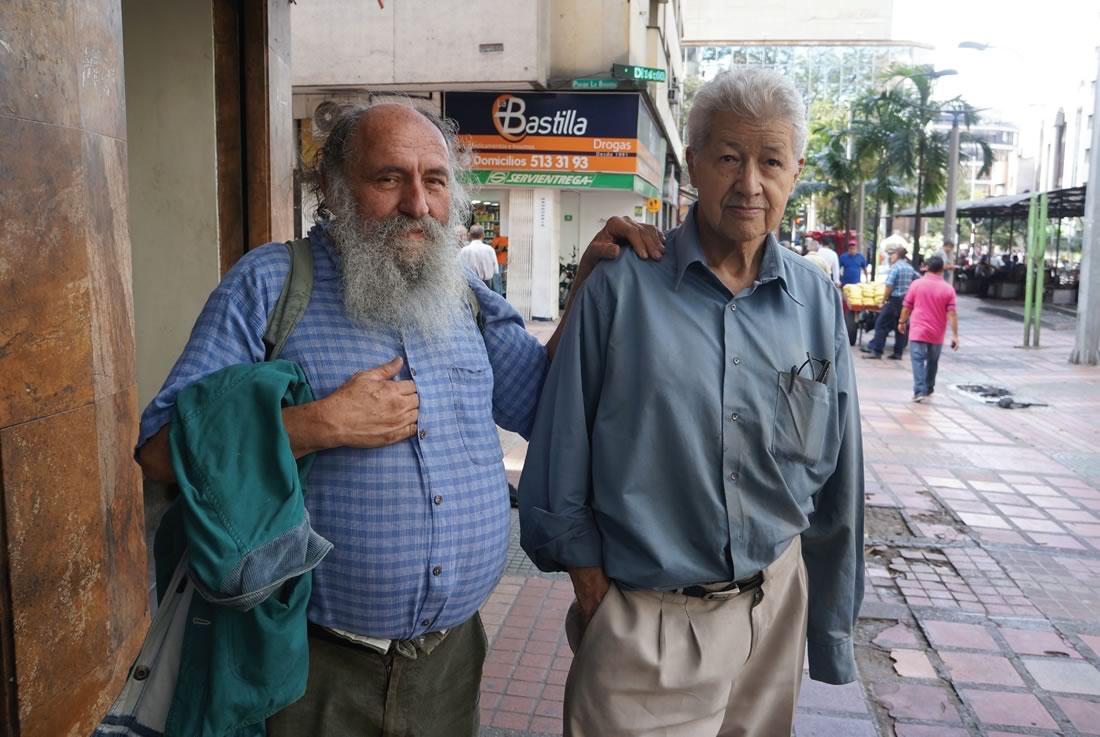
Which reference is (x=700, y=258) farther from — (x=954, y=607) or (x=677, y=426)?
(x=954, y=607)

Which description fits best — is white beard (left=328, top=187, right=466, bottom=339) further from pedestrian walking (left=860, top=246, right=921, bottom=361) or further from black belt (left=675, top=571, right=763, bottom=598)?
pedestrian walking (left=860, top=246, right=921, bottom=361)

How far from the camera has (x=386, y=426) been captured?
1939 mm

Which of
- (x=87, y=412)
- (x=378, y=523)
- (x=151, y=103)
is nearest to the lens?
(x=378, y=523)

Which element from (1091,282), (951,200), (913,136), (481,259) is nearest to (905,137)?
(913,136)

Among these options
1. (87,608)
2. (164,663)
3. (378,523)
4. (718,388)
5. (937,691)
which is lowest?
(937,691)

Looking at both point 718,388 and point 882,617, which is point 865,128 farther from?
point 718,388

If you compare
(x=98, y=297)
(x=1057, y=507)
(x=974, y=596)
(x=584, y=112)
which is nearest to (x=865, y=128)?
(x=584, y=112)

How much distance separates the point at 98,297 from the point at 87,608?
96 cm

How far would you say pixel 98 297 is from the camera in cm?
293

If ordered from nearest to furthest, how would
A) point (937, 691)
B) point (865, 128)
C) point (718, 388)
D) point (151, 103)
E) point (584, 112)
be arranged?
A: 1. point (718, 388)
2. point (937, 691)
3. point (151, 103)
4. point (584, 112)
5. point (865, 128)

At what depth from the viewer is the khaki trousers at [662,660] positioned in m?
2.21

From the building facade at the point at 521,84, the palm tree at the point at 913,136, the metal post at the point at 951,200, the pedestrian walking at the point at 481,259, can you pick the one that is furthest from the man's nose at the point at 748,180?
the palm tree at the point at 913,136

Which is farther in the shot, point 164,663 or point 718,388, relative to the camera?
point 718,388

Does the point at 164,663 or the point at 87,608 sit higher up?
the point at 164,663
